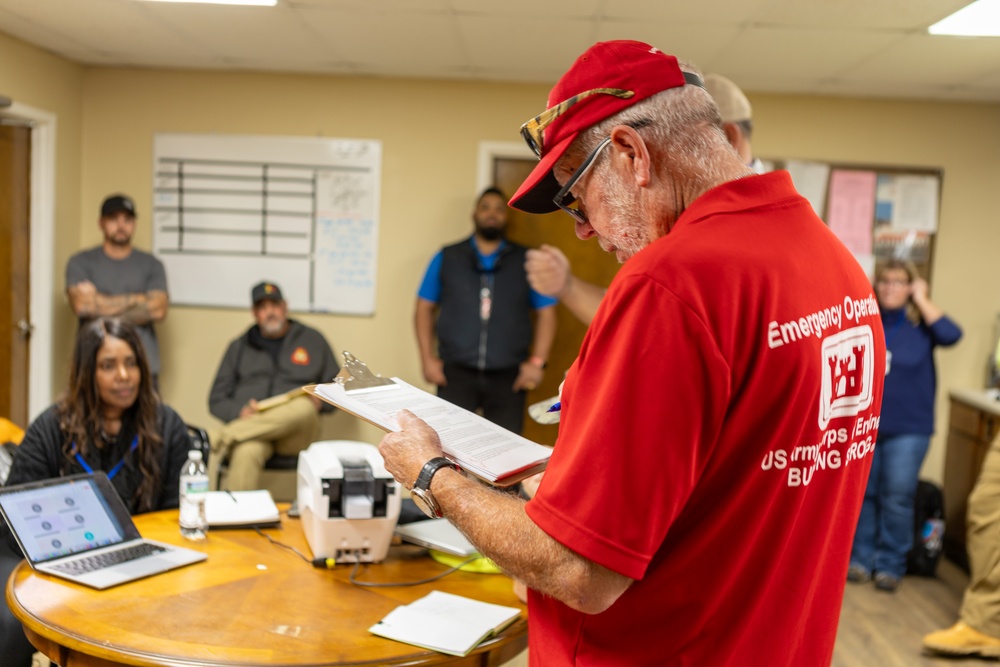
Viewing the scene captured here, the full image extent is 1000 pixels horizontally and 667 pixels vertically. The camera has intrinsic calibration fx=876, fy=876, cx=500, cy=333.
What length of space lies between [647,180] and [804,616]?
1.74 ft

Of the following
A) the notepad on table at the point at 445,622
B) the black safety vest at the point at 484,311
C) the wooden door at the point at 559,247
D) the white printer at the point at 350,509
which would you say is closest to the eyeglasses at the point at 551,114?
the notepad on table at the point at 445,622

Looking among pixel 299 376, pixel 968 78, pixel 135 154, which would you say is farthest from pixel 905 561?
pixel 135 154

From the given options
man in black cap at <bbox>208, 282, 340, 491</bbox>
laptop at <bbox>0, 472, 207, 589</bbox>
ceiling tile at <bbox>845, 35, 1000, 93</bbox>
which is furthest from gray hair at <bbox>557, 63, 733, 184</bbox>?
man in black cap at <bbox>208, 282, 340, 491</bbox>

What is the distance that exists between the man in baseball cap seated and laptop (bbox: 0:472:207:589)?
3.78 feet

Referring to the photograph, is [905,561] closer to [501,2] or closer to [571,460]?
[501,2]

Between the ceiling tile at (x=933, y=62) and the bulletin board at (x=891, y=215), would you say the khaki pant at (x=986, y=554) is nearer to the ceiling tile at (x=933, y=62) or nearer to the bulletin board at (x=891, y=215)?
the ceiling tile at (x=933, y=62)

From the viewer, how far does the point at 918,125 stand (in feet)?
16.5

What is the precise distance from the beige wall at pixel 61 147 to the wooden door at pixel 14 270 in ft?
0.54

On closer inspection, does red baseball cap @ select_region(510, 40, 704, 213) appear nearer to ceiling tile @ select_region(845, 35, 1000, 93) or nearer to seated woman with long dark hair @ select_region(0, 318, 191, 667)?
seated woman with long dark hair @ select_region(0, 318, 191, 667)

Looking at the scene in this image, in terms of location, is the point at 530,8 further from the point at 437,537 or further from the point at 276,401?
the point at 437,537

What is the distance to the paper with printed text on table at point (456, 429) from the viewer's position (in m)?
1.12

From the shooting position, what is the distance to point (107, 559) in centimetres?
195

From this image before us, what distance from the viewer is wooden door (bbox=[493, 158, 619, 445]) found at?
514 centimetres

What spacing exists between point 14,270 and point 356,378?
4.25m
